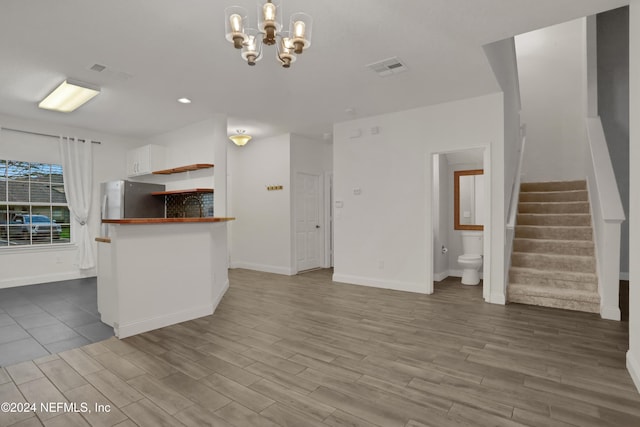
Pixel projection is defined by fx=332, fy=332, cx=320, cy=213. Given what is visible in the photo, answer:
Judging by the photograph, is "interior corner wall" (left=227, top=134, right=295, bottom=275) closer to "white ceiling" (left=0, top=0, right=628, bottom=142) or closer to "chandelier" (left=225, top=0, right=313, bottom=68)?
"white ceiling" (left=0, top=0, right=628, bottom=142)

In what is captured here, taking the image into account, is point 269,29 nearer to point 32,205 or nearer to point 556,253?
point 556,253

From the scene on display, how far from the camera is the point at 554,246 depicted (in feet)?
15.5

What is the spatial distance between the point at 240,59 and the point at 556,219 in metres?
5.10

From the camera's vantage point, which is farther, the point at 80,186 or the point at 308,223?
the point at 308,223

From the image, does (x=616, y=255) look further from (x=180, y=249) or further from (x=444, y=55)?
(x=180, y=249)

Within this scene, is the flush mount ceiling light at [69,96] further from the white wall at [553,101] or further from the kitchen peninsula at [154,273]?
the white wall at [553,101]

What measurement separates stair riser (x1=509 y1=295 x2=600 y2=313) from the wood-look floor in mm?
168

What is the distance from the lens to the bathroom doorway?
5.90 meters

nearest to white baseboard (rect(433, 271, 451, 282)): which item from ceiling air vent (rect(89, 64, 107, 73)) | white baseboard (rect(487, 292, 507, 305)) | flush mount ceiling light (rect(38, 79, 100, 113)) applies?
white baseboard (rect(487, 292, 507, 305))

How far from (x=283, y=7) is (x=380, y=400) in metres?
2.85

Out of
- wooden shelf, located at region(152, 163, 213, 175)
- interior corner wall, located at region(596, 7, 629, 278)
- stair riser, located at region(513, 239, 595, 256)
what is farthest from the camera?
interior corner wall, located at region(596, 7, 629, 278)

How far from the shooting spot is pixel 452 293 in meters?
4.88

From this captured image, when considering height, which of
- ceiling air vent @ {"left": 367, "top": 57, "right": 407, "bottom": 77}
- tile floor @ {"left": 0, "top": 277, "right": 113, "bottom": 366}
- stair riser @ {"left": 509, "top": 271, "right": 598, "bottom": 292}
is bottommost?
tile floor @ {"left": 0, "top": 277, "right": 113, "bottom": 366}

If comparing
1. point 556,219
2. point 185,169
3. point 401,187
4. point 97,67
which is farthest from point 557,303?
point 97,67
